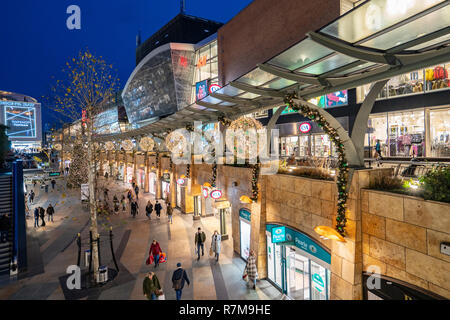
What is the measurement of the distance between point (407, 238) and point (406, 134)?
51.8 ft

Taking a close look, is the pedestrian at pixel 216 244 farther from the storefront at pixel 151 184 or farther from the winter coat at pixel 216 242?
the storefront at pixel 151 184

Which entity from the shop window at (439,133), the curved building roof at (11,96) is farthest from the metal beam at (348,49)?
the curved building roof at (11,96)

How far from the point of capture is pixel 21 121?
82375mm

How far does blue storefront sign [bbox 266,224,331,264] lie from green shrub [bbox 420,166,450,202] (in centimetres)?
343

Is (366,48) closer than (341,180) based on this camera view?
Yes

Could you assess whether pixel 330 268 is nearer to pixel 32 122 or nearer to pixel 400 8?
pixel 400 8

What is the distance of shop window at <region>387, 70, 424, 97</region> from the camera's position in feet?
55.3

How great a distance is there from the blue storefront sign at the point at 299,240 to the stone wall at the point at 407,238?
4.65 ft

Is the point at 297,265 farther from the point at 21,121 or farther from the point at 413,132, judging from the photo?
the point at 21,121

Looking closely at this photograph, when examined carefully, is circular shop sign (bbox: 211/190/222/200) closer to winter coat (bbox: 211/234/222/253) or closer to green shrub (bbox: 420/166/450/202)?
winter coat (bbox: 211/234/222/253)

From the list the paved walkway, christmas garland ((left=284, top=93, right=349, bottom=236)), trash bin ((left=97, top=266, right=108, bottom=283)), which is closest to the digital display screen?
the paved walkway

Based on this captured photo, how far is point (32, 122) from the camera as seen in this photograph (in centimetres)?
8469

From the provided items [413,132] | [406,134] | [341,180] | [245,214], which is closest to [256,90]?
[341,180]

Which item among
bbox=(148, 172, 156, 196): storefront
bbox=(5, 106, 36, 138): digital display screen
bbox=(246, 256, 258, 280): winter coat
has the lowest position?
bbox=(246, 256, 258, 280): winter coat
